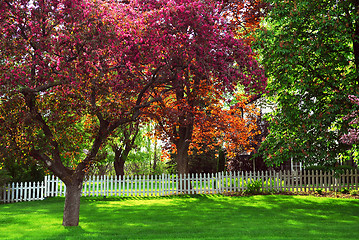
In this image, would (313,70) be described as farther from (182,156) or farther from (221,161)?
(221,161)

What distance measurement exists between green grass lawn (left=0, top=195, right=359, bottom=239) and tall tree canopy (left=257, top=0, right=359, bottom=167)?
2.22 meters

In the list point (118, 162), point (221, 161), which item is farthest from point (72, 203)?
point (118, 162)

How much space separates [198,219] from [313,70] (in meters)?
6.50

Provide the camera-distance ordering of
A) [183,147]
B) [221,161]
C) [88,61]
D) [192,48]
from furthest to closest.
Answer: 1. [221,161]
2. [183,147]
3. [192,48]
4. [88,61]

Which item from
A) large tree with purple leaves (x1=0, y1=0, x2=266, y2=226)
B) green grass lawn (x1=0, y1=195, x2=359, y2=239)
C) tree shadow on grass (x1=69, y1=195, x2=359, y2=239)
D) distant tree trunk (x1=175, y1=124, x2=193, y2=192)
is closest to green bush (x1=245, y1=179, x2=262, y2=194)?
tree shadow on grass (x1=69, y1=195, x2=359, y2=239)

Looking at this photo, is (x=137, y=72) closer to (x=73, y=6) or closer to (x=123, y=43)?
(x=123, y=43)

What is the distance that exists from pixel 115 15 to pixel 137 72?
206 centimetres

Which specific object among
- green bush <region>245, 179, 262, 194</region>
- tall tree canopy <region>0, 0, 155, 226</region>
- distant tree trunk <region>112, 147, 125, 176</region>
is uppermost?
tall tree canopy <region>0, 0, 155, 226</region>

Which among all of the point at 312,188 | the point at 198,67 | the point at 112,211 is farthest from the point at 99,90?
the point at 312,188

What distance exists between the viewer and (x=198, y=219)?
38.6ft

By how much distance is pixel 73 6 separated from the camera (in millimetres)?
9297

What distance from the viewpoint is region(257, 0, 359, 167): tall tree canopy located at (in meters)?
12.2

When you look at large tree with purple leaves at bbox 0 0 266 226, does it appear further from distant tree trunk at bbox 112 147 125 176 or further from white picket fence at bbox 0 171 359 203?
distant tree trunk at bbox 112 147 125 176

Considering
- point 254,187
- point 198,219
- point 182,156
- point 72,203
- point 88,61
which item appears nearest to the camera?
point 88,61
